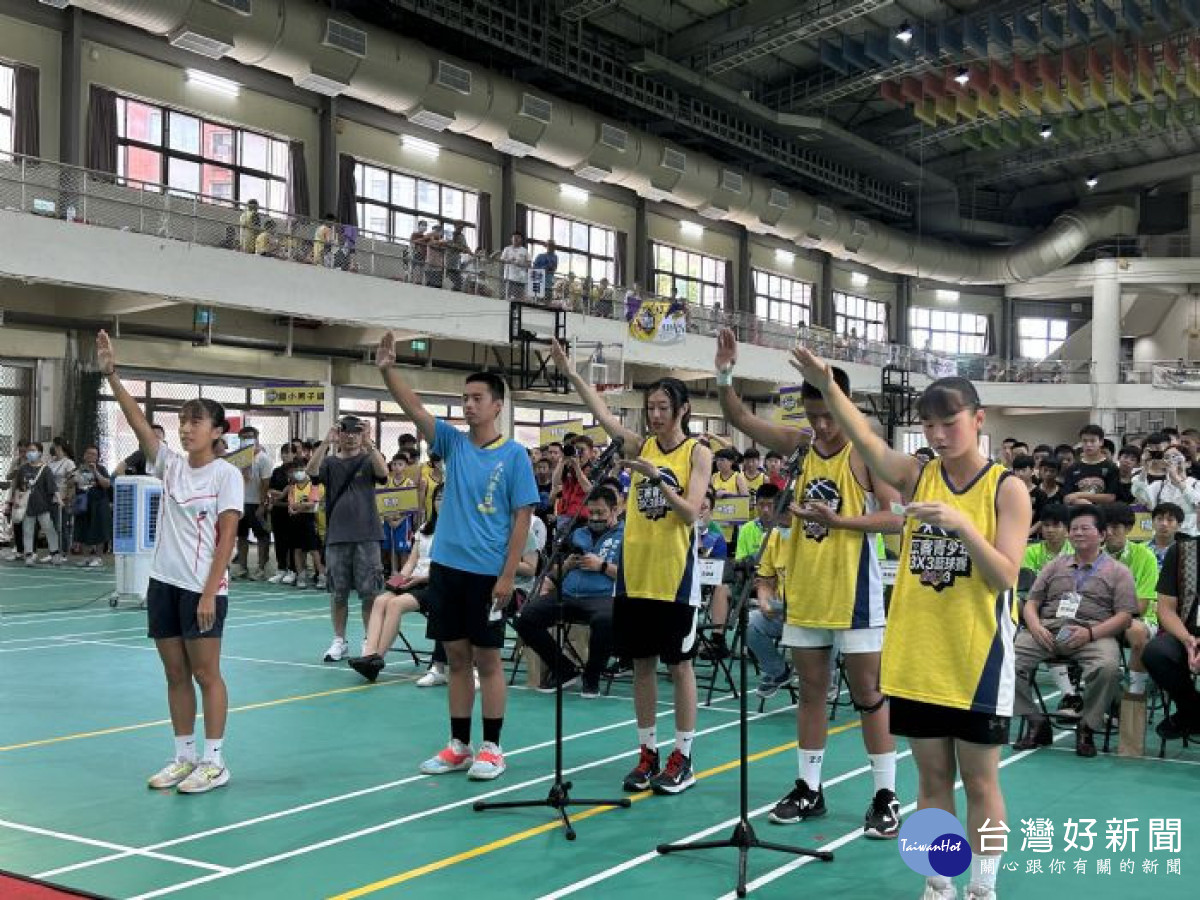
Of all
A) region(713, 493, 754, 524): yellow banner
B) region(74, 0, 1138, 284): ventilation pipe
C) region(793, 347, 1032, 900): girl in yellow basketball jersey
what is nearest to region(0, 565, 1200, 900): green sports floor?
region(793, 347, 1032, 900): girl in yellow basketball jersey

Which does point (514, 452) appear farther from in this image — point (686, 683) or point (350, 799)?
point (350, 799)

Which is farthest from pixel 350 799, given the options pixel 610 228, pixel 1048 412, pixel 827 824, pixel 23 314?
pixel 1048 412

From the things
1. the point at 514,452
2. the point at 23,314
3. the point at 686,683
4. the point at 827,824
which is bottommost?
the point at 827,824

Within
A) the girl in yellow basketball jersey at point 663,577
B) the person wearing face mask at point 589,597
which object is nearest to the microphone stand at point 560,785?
the girl in yellow basketball jersey at point 663,577

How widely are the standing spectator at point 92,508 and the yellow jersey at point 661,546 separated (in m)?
14.2

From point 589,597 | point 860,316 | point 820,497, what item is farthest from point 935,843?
point 860,316

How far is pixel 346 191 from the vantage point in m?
22.7

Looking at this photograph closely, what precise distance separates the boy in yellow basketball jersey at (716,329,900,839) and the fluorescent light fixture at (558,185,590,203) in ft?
75.2

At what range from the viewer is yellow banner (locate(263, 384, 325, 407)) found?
15961 millimetres

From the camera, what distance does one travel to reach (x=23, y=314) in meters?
18.2

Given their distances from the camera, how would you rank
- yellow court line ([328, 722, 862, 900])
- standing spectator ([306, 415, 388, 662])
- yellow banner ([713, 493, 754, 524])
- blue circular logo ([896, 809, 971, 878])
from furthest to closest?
yellow banner ([713, 493, 754, 524])
standing spectator ([306, 415, 388, 662])
yellow court line ([328, 722, 862, 900])
blue circular logo ([896, 809, 971, 878])

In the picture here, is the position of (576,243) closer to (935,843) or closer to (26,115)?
(26,115)

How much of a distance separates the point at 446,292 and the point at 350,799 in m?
15.8

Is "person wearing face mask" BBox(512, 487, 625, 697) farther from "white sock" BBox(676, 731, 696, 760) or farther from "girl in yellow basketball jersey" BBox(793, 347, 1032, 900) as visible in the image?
"girl in yellow basketball jersey" BBox(793, 347, 1032, 900)
